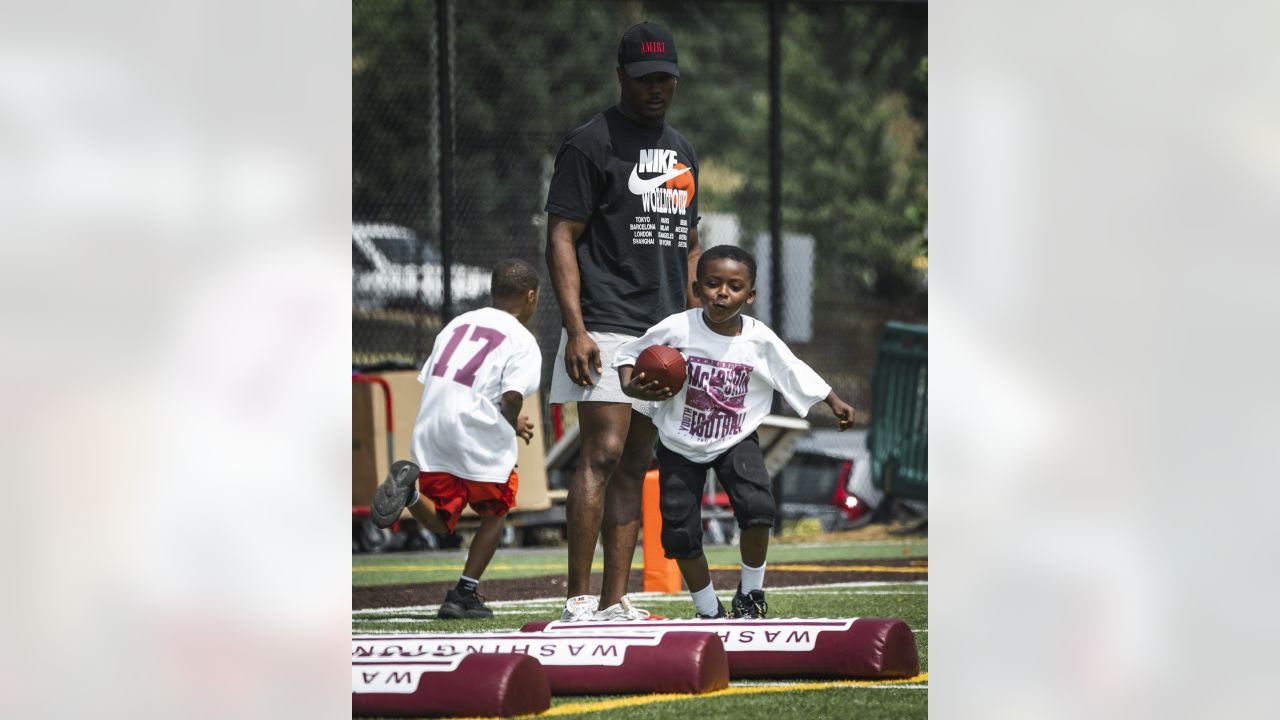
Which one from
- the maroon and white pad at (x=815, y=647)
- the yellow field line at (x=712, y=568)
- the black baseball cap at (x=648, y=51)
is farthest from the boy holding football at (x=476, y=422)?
the maroon and white pad at (x=815, y=647)

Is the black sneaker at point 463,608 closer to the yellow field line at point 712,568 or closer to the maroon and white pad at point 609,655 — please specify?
the maroon and white pad at point 609,655

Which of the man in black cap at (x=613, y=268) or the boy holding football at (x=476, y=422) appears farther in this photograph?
the boy holding football at (x=476, y=422)

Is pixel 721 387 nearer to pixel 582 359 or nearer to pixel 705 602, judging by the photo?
pixel 582 359

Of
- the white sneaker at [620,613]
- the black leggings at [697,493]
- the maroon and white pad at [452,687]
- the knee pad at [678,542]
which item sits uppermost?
the black leggings at [697,493]

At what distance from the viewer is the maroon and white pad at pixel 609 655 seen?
14.3 feet

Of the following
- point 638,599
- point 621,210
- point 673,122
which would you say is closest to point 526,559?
point 638,599

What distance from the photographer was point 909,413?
13492mm

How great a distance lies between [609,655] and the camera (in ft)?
14.6

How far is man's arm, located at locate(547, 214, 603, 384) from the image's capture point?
18.3 feet

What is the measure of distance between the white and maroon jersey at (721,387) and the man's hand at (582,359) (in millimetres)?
374

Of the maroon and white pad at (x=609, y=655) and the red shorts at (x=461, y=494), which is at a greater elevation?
the red shorts at (x=461, y=494)
